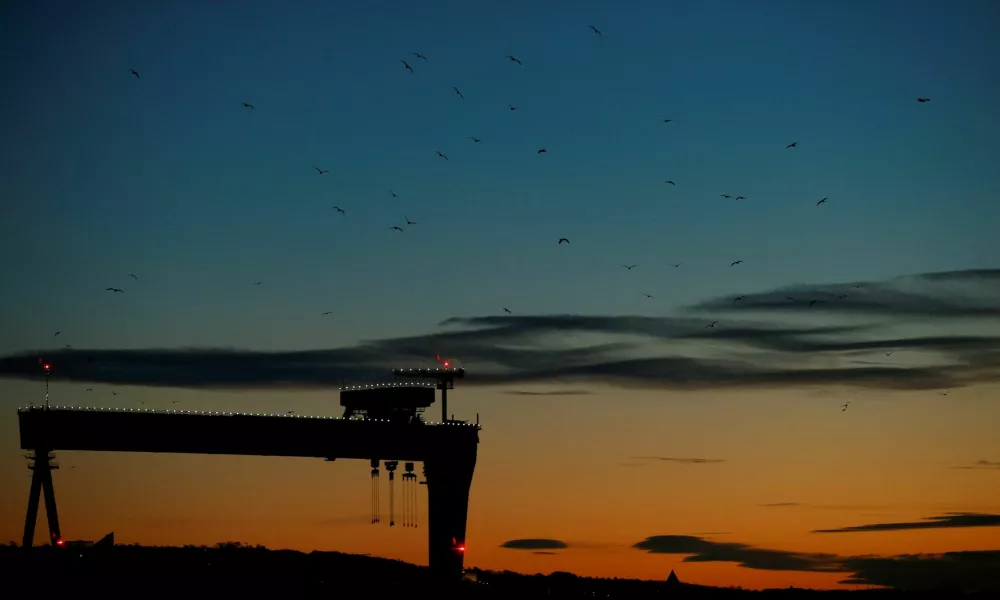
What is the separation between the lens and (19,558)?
139250 millimetres

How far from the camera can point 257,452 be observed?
16088cm

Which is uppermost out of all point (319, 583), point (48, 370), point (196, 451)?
point (48, 370)

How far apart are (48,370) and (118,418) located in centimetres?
1495

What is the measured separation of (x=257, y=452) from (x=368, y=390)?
19.4 metres

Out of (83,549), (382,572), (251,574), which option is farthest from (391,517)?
(83,549)

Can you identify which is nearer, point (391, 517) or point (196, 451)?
point (196, 451)

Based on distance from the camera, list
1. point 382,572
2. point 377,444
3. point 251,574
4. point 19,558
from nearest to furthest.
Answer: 1. point 19,558
2. point 251,574
3. point 377,444
4. point 382,572

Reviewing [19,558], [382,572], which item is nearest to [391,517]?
[382,572]

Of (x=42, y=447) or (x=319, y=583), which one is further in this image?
(x=42, y=447)

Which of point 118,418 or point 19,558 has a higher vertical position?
point 118,418

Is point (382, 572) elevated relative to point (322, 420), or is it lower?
lower

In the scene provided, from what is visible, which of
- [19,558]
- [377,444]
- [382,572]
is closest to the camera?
[19,558]

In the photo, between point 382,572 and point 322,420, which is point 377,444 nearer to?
point 322,420

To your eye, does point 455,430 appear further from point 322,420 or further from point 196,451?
point 196,451
